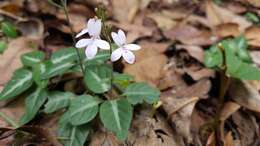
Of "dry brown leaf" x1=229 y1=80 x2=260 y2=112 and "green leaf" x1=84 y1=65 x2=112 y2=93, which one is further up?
"green leaf" x1=84 y1=65 x2=112 y2=93

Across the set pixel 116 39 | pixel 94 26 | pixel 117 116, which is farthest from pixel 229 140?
pixel 94 26

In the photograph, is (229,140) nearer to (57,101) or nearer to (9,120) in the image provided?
(57,101)

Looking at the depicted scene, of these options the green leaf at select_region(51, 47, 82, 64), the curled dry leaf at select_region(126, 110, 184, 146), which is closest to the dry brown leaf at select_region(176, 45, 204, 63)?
the curled dry leaf at select_region(126, 110, 184, 146)

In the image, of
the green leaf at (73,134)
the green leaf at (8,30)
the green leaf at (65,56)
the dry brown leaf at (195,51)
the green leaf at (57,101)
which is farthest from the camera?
the dry brown leaf at (195,51)

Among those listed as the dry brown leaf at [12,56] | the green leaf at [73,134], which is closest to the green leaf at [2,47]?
the dry brown leaf at [12,56]

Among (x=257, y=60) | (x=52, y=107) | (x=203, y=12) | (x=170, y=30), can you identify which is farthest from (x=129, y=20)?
(x=52, y=107)

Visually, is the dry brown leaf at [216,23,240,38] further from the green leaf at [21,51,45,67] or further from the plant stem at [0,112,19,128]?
the plant stem at [0,112,19,128]

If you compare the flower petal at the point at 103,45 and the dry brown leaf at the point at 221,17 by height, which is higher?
the flower petal at the point at 103,45

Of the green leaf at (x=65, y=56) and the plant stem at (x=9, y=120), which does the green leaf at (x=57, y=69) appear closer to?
the green leaf at (x=65, y=56)
